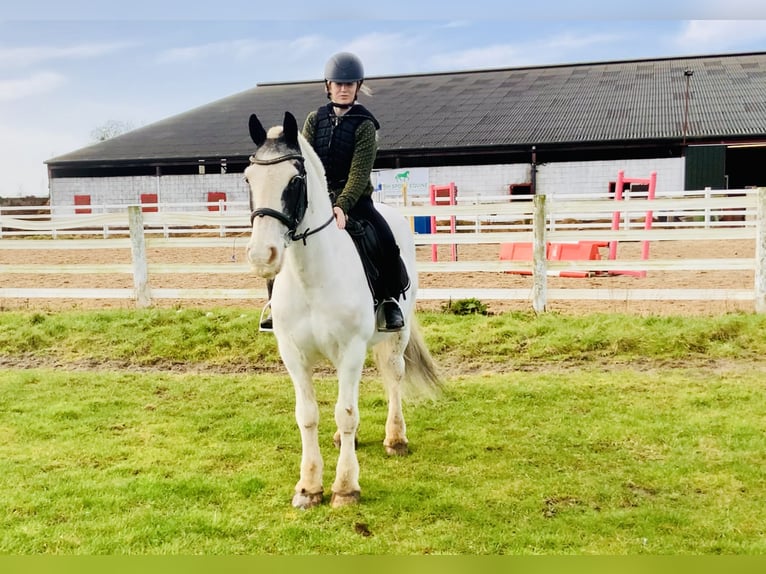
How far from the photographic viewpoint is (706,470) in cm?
388

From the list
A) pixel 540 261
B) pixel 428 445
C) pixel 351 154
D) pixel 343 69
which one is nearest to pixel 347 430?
pixel 428 445

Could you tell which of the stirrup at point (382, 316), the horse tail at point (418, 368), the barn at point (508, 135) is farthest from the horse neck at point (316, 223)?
the barn at point (508, 135)

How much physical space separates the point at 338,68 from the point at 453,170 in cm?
1988

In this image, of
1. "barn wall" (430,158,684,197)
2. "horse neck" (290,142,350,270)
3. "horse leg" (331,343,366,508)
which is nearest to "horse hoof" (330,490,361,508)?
"horse leg" (331,343,366,508)

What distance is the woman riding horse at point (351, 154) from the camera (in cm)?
354

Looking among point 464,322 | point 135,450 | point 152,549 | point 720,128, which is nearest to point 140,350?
point 135,450

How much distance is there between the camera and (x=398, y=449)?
4.30 meters

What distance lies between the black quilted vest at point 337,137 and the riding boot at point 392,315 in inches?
31.0

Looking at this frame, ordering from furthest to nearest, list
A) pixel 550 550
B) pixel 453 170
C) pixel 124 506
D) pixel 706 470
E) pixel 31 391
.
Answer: pixel 453 170 < pixel 31 391 < pixel 706 470 < pixel 124 506 < pixel 550 550

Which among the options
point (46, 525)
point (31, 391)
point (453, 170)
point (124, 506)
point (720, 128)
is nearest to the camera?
point (46, 525)

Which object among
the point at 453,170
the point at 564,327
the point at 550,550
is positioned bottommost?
the point at 550,550

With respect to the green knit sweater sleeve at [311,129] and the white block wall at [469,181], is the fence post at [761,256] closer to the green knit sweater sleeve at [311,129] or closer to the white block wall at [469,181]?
the green knit sweater sleeve at [311,129]

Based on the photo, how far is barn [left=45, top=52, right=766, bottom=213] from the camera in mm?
21355

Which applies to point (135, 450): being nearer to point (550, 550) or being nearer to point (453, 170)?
point (550, 550)
